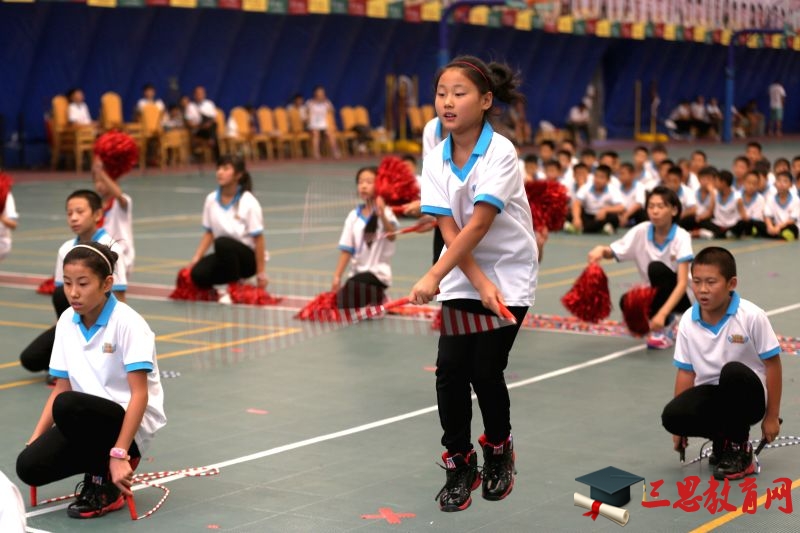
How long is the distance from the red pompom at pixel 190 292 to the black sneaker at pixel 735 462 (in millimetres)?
5865

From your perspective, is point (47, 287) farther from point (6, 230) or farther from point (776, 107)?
point (776, 107)

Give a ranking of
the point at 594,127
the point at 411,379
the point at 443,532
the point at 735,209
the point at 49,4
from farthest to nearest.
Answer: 1. the point at 594,127
2. the point at 49,4
3. the point at 735,209
4. the point at 411,379
5. the point at 443,532

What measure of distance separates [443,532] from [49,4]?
21190mm

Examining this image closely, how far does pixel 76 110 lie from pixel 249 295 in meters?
14.6

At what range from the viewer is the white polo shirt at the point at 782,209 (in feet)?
51.4

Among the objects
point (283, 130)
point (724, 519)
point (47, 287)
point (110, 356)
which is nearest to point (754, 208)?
point (47, 287)

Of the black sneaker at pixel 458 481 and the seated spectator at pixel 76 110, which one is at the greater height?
the seated spectator at pixel 76 110

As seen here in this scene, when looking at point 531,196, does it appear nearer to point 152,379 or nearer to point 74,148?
point 152,379

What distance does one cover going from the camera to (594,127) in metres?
39.6

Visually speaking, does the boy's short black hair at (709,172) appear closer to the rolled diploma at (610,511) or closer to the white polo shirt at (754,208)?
the white polo shirt at (754,208)

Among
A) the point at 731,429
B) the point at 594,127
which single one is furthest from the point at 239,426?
the point at 594,127

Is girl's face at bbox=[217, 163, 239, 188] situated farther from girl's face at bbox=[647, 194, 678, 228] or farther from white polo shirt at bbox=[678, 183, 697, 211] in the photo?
white polo shirt at bbox=[678, 183, 697, 211]

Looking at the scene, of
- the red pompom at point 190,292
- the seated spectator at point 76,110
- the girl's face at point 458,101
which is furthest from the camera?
the seated spectator at point 76,110

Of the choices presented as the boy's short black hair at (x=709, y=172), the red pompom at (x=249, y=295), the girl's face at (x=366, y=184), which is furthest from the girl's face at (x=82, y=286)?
the boy's short black hair at (x=709, y=172)
